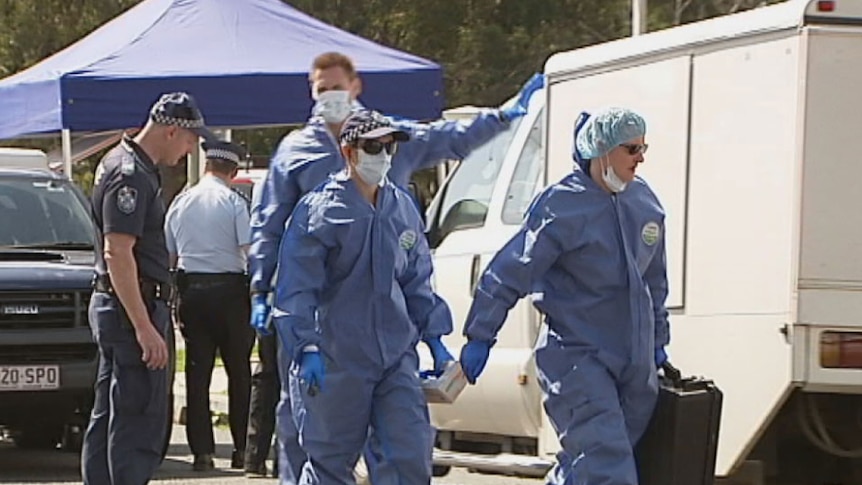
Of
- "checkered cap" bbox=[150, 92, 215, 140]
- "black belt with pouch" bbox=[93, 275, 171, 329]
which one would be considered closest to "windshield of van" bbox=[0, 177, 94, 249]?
"black belt with pouch" bbox=[93, 275, 171, 329]

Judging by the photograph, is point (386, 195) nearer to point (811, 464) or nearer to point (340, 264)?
point (340, 264)

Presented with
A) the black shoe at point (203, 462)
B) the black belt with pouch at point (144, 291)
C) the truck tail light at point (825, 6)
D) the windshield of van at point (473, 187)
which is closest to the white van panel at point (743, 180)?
the truck tail light at point (825, 6)

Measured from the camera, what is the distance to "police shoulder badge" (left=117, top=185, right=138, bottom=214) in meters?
7.71

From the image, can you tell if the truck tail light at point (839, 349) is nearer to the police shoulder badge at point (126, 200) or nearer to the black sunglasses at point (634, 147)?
the black sunglasses at point (634, 147)

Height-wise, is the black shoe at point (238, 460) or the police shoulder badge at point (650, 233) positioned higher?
the police shoulder badge at point (650, 233)

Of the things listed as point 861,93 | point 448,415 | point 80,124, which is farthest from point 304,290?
point 80,124

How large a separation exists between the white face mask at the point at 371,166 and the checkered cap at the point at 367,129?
0.06 metres

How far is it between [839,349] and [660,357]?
68 cm

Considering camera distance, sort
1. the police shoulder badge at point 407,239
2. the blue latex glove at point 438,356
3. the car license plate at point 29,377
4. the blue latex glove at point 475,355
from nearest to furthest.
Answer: the blue latex glove at point 475,355
the police shoulder badge at point 407,239
the blue latex glove at point 438,356
the car license plate at point 29,377

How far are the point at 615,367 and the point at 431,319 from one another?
0.79 m

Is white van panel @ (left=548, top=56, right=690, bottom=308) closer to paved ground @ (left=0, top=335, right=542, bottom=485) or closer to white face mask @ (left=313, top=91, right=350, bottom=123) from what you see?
white face mask @ (left=313, top=91, right=350, bottom=123)

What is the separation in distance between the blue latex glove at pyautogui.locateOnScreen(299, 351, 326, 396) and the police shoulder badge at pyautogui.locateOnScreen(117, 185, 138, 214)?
46.1 inches

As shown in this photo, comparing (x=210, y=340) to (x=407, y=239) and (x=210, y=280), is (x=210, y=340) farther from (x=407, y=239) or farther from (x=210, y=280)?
(x=407, y=239)

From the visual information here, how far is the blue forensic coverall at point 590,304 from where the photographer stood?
22.9ft
